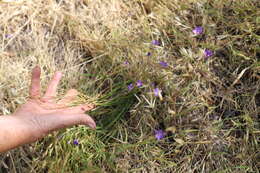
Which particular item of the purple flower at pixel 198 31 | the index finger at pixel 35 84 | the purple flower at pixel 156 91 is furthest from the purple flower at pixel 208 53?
the index finger at pixel 35 84

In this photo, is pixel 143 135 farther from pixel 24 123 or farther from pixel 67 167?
pixel 24 123

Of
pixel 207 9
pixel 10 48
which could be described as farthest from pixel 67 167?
pixel 207 9

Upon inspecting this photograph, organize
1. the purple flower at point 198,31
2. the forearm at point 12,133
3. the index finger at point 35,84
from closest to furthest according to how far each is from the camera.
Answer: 1. the forearm at point 12,133
2. the index finger at point 35,84
3. the purple flower at point 198,31

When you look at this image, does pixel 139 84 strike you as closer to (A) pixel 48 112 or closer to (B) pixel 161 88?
(B) pixel 161 88

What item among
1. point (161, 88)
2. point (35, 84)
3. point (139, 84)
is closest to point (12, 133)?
point (35, 84)

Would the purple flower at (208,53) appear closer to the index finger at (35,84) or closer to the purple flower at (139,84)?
the purple flower at (139,84)

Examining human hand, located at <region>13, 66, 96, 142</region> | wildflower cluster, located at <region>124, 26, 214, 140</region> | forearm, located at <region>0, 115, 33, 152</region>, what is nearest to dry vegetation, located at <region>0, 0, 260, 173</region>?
wildflower cluster, located at <region>124, 26, 214, 140</region>
